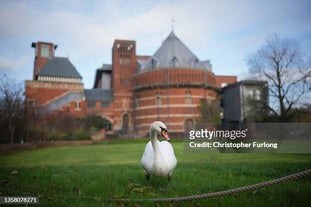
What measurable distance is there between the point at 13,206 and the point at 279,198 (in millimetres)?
3580

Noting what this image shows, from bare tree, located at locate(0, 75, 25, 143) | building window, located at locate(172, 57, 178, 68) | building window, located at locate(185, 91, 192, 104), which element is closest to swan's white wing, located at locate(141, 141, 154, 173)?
bare tree, located at locate(0, 75, 25, 143)

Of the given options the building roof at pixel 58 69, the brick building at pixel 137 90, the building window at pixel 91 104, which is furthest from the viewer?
the building roof at pixel 58 69

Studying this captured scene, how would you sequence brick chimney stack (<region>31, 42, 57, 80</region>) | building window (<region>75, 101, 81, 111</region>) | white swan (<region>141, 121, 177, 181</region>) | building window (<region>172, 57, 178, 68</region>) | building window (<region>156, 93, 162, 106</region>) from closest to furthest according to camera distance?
white swan (<region>141, 121, 177, 181</region>), building window (<region>156, 93, 162, 106</region>), building window (<region>172, 57, 178, 68</region>), building window (<region>75, 101, 81, 111</region>), brick chimney stack (<region>31, 42, 57, 80</region>)

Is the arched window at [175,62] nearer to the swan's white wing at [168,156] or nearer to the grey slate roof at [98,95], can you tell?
the grey slate roof at [98,95]

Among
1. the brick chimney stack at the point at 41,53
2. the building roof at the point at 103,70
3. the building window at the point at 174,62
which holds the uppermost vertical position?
the brick chimney stack at the point at 41,53

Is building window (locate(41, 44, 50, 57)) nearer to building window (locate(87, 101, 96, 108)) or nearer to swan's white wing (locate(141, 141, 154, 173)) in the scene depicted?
building window (locate(87, 101, 96, 108))

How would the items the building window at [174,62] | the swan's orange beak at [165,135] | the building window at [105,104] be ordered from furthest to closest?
the building window at [105,104]
the building window at [174,62]
the swan's orange beak at [165,135]

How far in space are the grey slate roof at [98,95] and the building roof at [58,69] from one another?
455cm

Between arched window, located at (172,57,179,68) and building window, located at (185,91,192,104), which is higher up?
arched window, located at (172,57,179,68)

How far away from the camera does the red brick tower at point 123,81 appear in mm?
52781

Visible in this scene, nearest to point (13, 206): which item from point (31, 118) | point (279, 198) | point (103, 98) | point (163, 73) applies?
point (279, 198)

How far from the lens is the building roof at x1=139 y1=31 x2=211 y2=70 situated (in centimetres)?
4932

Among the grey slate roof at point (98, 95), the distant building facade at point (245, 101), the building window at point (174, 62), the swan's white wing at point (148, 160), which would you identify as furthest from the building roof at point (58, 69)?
the swan's white wing at point (148, 160)

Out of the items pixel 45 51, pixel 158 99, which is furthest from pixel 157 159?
pixel 45 51
